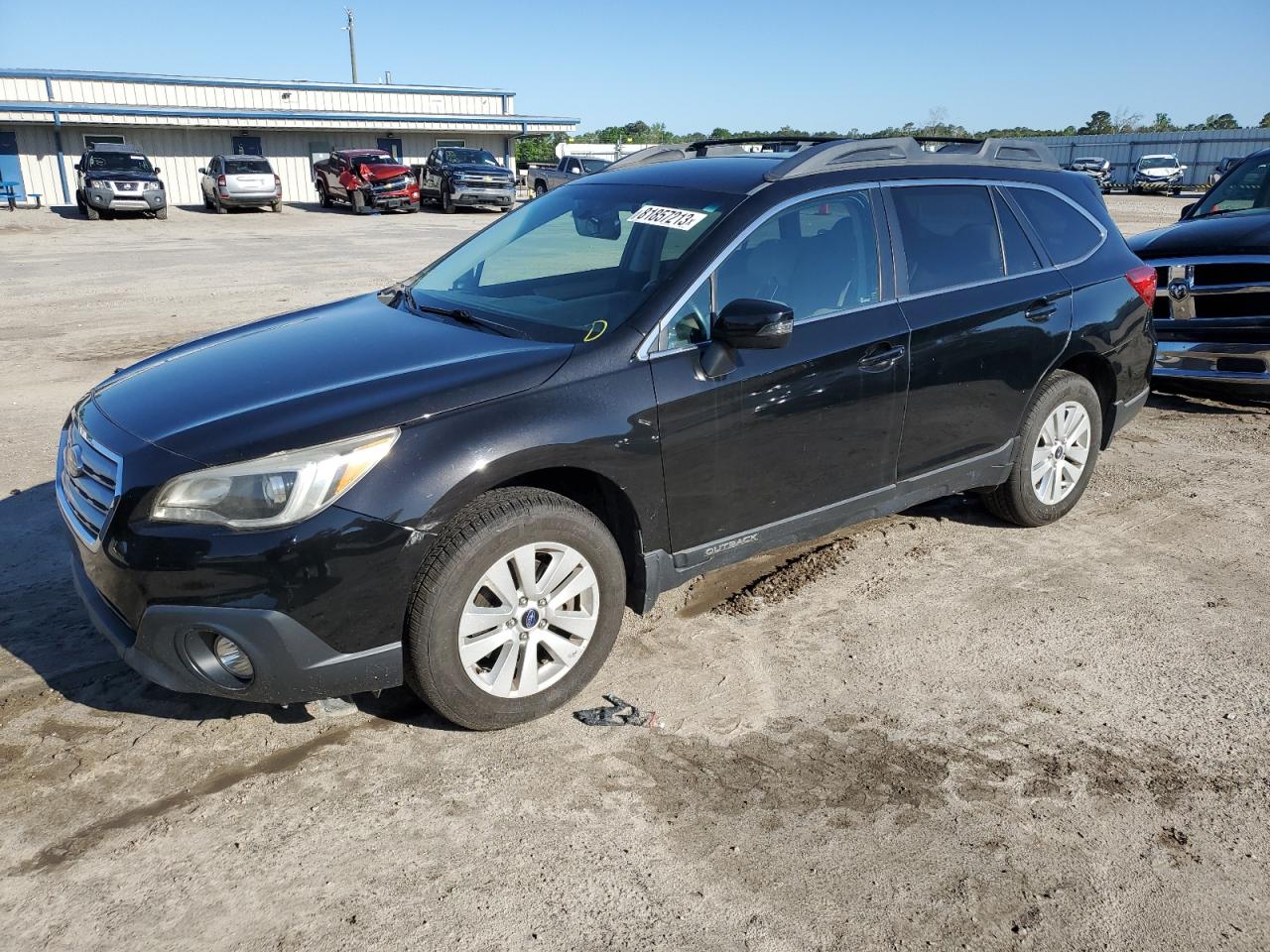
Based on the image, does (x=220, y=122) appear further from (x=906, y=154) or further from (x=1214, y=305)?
(x=906, y=154)

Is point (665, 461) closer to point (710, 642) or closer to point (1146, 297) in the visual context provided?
point (710, 642)

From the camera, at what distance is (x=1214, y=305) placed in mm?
7340

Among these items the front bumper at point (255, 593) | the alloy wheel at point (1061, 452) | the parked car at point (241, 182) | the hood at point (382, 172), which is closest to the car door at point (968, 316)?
the alloy wheel at point (1061, 452)

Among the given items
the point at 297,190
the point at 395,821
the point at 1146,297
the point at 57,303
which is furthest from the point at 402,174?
the point at 395,821

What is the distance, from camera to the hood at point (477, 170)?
30.7 m

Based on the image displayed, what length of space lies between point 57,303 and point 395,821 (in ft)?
40.3

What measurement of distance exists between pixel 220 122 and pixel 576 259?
38.3m

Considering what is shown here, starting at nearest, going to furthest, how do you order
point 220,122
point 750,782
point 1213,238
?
point 750,782
point 1213,238
point 220,122

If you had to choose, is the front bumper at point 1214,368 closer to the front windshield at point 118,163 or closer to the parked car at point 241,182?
the front windshield at point 118,163

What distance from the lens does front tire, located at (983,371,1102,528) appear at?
4.99 metres

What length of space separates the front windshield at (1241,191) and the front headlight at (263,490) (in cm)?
813

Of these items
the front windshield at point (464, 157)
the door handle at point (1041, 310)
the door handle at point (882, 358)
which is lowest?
the door handle at point (882, 358)

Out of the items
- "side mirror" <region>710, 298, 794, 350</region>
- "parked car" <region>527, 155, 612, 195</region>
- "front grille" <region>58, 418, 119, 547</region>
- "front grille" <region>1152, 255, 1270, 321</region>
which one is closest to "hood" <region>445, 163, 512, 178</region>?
"parked car" <region>527, 155, 612, 195</region>

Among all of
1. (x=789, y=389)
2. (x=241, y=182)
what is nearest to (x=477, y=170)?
(x=241, y=182)
